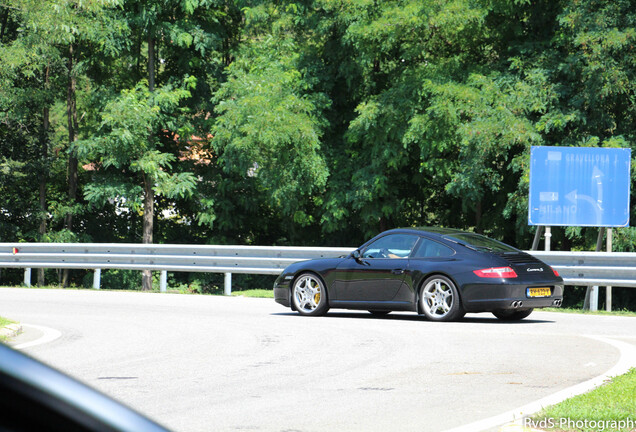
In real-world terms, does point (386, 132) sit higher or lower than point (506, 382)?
higher

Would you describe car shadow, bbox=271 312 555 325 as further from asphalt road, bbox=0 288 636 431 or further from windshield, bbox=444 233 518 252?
windshield, bbox=444 233 518 252

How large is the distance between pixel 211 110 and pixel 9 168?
697 centimetres

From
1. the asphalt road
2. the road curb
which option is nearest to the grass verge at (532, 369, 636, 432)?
the asphalt road

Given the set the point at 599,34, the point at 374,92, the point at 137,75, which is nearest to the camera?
the point at 599,34

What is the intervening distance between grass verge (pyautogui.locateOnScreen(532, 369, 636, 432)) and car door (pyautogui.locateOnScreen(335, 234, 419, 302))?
6706mm

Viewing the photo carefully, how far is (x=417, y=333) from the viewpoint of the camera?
1191 centimetres

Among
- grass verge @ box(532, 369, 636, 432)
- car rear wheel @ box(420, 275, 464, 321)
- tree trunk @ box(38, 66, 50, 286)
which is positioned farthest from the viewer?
tree trunk @ box(38, 66, 50, 286)

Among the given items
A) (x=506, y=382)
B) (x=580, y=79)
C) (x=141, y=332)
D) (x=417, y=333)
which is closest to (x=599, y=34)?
(x=580, y=79)

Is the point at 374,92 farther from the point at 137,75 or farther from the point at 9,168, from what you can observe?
the point at 9,168

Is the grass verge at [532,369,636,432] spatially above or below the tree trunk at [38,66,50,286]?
below

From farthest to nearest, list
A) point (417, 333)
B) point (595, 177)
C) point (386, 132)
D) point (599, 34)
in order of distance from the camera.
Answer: point (386, 132), point (599, 34), point (595, 177), point (417, 333)

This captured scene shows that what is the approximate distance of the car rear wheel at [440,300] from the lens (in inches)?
512

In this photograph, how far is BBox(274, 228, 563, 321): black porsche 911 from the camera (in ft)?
41.8

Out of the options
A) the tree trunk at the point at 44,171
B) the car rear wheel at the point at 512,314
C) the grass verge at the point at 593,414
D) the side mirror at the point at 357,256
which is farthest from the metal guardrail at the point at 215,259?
the grass verge at the point at 593,414
